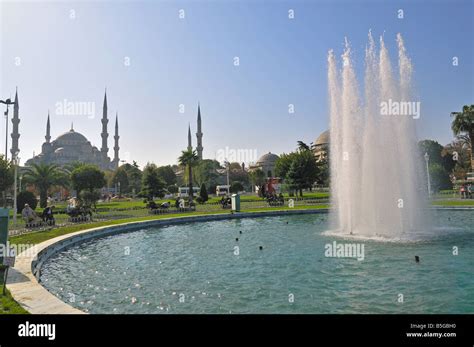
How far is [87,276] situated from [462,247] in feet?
39.9

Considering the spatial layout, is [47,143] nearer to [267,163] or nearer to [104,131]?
[104,131]

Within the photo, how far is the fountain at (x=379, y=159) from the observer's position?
15758mm

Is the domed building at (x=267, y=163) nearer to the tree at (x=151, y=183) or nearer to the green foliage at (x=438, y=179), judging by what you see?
the green foliage at (x=438, y=179)

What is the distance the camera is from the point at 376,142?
1648 centimetres

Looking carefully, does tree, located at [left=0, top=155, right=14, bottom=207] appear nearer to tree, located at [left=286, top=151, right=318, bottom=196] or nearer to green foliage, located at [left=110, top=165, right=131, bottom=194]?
tree, located at [left=286, top=151, right=318, bottom=196]

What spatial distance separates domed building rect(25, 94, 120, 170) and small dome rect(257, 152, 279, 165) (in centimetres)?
4870

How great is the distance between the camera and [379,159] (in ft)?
53.4

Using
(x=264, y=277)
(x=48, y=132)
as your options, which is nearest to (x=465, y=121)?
(x=264, y=277)

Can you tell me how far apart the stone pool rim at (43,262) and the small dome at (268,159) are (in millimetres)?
93750

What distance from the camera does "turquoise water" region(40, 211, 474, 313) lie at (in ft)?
23.1

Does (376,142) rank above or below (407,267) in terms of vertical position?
above

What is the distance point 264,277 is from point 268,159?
4323 inches
